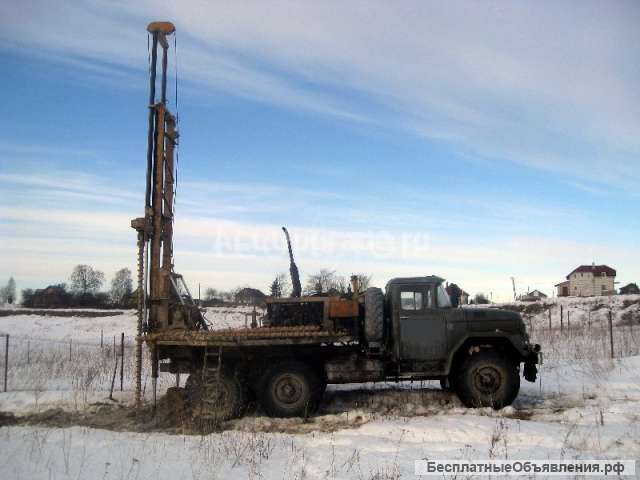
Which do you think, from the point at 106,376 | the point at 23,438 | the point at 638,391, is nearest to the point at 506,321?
the point at 638,391

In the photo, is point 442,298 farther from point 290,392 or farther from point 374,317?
point 290,392

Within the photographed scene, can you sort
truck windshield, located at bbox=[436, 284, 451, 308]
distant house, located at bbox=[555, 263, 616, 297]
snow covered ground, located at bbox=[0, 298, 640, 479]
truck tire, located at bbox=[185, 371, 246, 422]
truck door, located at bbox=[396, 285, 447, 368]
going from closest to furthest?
1. snow covered ground, located at bbox=[0, 298, 640, 479]
2. truck tire, located at bbox=[185, 371, 246, 422]
3. truck door, located at bbox=[396, 285, 447, 368]
4. truck windshield, located at bbox=[436, 284, 451, 308]
5. distant house, located at bbox=[555, 263, 616, 297]

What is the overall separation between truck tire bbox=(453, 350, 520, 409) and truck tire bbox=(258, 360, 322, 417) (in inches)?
100

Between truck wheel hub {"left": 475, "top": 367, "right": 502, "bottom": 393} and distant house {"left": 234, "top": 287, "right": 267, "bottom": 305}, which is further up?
distant house {"left": 234, "top": 287, "right": 267, "bottom": 305}

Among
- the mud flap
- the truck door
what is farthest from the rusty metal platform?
the mud flap

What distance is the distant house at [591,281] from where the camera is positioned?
226ft

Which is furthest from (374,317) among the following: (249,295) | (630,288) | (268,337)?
(630,288)

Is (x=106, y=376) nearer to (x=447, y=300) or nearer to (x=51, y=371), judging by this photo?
(x=51, y=371)

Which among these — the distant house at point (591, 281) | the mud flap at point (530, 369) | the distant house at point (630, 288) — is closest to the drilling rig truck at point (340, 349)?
the mud flap at point (530, 369)

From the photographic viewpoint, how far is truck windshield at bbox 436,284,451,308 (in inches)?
378

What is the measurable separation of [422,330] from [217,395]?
3701 mm

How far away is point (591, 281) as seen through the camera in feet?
228

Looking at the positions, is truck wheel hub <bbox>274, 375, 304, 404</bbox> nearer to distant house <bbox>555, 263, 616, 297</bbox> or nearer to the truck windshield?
the truck windshield

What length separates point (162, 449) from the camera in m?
7.12
